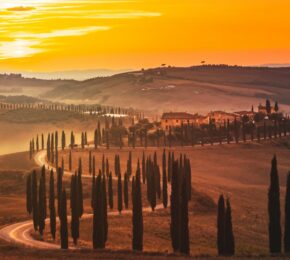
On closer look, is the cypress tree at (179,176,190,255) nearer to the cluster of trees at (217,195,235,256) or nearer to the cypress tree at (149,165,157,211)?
the cluster of trees at (217,195,235,256)

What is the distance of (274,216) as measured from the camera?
54.7m

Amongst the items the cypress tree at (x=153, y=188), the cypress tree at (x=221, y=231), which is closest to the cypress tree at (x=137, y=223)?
the cypress tree at (x=221, y=231)

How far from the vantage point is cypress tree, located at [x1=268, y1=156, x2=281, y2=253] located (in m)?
53.6

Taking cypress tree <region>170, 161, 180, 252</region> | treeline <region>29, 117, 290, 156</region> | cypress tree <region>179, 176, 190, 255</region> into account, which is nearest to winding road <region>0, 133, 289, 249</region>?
cypress tree <region>170, 161, 180, 252</region>

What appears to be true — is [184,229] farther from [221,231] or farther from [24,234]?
[24,234]

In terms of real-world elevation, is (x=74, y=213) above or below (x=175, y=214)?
below

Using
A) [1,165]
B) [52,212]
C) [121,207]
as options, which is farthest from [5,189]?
[52,212]

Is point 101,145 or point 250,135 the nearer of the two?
point 101,145

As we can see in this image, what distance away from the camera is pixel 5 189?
→ 376 ft

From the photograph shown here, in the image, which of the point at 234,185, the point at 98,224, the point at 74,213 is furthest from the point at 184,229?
the point at 234,185

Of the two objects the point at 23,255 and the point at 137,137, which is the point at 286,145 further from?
the point at 23,255

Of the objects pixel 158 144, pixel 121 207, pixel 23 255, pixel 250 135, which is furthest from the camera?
pixel 250 135

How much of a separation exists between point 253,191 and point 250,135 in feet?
240

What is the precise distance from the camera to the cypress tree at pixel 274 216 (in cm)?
5362
